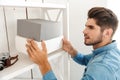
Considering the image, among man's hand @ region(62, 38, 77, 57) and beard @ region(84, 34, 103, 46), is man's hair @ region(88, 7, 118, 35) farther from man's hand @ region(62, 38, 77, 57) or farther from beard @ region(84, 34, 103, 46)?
man's hand @ region(62, 38, 77, 57)

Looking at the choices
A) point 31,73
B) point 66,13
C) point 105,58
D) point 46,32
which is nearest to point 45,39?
point 46,32

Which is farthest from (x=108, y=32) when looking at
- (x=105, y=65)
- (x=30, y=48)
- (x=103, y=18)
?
(x=30, y=48)

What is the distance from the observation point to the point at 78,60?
1.31m

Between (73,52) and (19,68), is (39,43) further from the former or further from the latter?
(73,52)

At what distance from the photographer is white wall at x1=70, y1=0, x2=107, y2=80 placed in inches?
56.9

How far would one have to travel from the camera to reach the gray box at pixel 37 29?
95cm

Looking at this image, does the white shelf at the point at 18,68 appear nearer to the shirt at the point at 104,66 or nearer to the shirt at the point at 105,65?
the shirt at the point at 104,66

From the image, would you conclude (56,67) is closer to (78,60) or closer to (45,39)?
(78,60)

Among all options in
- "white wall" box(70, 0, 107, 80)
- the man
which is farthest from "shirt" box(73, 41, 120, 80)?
"white wall" box(70, 0, 107, 80)

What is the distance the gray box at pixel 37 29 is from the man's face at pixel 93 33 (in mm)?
184

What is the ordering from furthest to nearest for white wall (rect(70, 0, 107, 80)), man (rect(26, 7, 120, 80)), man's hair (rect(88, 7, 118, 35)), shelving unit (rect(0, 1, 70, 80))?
white wall (rect(70, 0, 107, 80)) → man's hair (rect(88, 7, 118, 35)) → man (rect(26, 7, 120, 80)) → shelving unit (rect(0, 1, 70, 80))

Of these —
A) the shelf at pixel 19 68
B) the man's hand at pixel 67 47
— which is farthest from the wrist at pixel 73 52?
the shelf at pixel 19 68

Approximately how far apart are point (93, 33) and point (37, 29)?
0.32m

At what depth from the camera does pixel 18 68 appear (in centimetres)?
91
